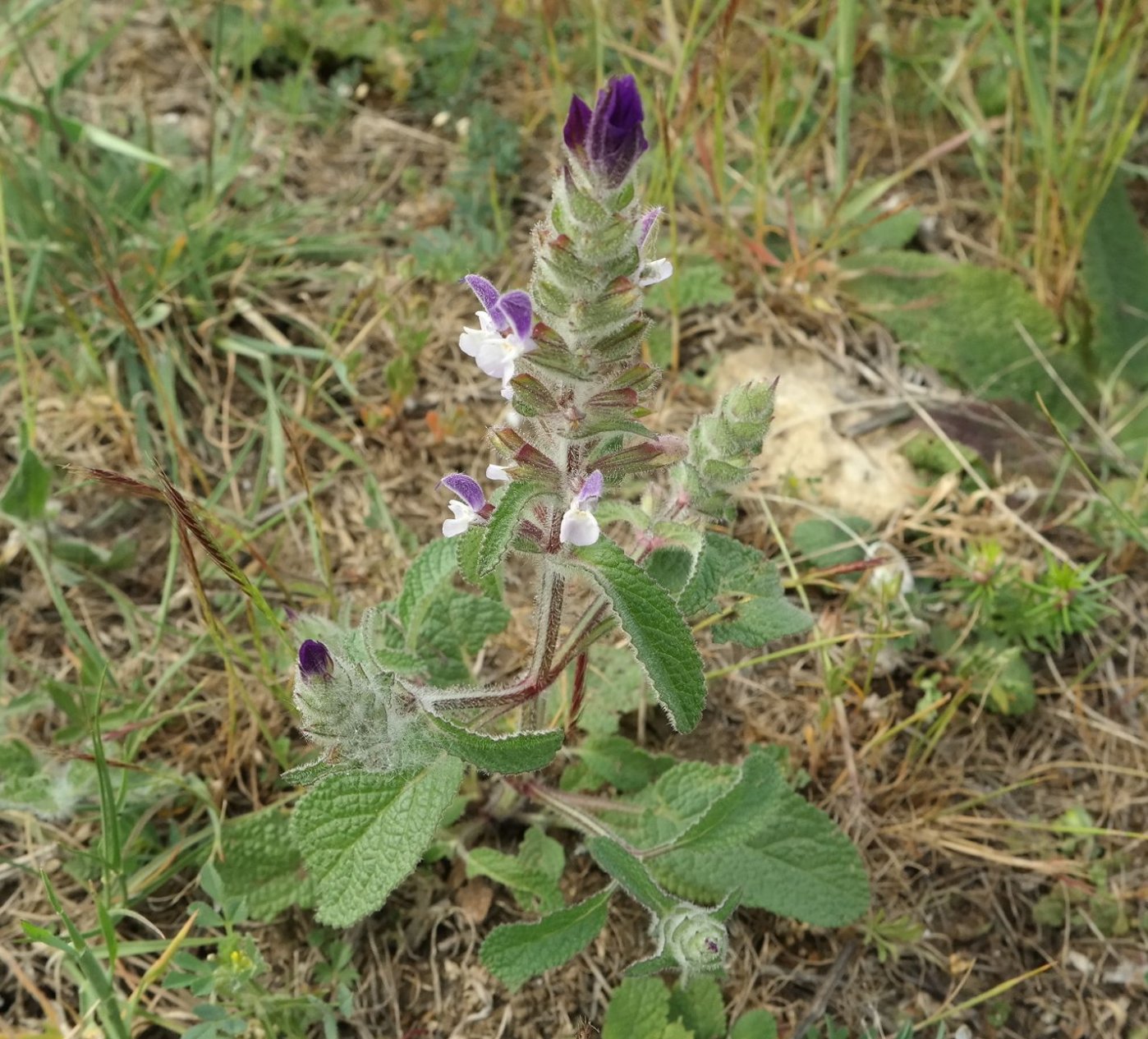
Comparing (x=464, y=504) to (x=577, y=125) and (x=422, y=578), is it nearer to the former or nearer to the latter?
(x=422, y=578)

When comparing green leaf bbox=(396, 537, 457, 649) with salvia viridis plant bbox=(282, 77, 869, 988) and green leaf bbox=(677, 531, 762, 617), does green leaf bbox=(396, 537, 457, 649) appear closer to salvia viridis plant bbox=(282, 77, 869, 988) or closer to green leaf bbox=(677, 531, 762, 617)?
salvia viridis plant bbox=(282, 77, 869, 988)

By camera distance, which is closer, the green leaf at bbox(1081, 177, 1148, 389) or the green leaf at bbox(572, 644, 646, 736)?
the green leaf at bbox(572, 644, 646, 736)

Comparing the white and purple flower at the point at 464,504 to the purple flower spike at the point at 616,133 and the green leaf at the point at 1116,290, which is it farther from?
the green leaf at the point at 1116,290

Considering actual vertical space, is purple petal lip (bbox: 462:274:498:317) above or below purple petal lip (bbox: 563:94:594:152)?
below

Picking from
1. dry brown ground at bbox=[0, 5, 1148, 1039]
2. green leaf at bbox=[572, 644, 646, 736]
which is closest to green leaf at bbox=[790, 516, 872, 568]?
dry brown ground at bbox=[0, 5, 1148, 1039]

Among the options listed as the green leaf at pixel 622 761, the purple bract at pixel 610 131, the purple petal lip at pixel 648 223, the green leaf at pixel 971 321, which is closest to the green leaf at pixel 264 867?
the green leaf at pixel 622 761

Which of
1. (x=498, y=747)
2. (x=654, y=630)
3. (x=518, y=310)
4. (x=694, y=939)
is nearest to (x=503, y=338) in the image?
(x=518, y=310)
